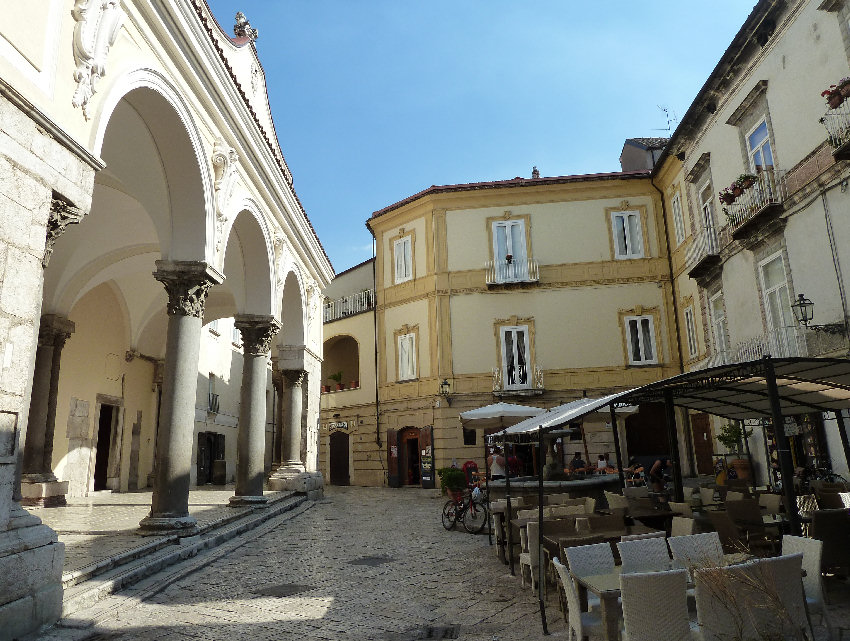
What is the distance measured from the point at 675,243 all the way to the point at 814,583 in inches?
720

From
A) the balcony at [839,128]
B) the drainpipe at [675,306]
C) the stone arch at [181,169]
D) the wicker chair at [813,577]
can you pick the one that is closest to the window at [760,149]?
the balcony at [839,128]

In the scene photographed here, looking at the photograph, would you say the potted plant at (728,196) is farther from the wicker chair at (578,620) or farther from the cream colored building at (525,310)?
the wicker chair at (578,620)

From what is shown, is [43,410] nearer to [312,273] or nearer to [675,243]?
[312,273]

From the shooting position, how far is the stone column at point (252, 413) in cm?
1236

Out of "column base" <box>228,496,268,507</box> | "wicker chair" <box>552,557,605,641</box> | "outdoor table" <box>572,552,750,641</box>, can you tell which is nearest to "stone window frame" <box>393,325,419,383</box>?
"column base" <box>228,496,268,507</box>

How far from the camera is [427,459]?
21375 millimetres

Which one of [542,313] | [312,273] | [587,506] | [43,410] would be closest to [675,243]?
[542,313]

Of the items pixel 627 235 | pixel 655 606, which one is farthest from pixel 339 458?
pixel 655 606

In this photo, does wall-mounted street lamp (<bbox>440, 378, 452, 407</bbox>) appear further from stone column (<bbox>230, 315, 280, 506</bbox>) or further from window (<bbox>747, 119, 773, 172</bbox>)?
→ window (<bbox>747, 119, 773, 172</bbox>)

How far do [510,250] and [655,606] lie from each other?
19.3 metres

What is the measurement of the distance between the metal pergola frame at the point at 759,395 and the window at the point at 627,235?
39.1 ft

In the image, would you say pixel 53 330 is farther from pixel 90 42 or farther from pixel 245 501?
pixel 90 42

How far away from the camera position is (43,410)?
12.0 meters

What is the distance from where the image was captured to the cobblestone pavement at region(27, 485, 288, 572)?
713 centimetres
